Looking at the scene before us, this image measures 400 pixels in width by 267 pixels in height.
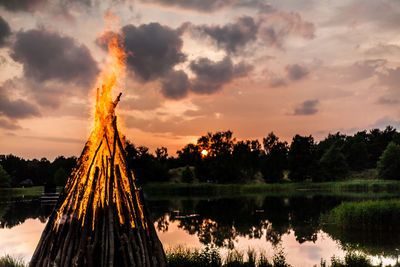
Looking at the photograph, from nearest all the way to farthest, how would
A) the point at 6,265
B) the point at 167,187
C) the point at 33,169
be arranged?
the point at 6,265 → the point at 167,187 → the point at 33,169

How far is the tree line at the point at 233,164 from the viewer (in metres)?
77.4

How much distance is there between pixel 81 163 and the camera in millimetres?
7695

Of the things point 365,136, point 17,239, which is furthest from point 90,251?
point 365,136

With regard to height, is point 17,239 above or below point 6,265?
below

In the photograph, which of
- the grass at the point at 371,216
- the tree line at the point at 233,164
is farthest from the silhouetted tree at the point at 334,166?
the grass at the point at 371,216

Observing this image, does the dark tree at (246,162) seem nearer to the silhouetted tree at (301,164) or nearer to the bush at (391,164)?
the silhouetted tree at (301,164)

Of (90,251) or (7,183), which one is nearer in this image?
(90,251)

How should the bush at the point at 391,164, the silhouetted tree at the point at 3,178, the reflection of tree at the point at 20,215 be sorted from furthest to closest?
the bush at the point at 391,164 → the silhouetted tree at the point at 3,178 → the reflection of tree at the point at 20,215

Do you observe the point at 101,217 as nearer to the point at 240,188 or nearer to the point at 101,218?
the point at 101,218

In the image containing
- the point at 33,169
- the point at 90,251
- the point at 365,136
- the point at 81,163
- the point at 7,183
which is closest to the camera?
the point at 90,251

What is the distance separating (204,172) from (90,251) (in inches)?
3261

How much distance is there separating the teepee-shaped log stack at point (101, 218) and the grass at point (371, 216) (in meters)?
21.6

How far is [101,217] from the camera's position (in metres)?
7.23

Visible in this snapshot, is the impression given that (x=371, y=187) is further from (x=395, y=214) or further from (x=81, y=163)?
(x=81, y=163)
